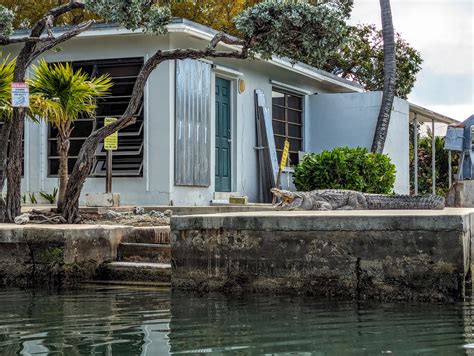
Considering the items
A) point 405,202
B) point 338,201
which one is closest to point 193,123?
point 338,201

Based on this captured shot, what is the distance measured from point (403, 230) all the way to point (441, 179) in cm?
2234

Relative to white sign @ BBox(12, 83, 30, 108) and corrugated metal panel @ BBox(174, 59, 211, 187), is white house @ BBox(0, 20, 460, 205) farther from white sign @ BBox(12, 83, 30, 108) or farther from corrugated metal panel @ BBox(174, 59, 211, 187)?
white sign @ BBox(12, 83, 30, 108)

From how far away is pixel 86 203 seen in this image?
43.2 ft

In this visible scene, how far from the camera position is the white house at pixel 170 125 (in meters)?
13.6

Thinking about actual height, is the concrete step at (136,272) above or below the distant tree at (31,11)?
below

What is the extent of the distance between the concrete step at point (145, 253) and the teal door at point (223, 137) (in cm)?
675

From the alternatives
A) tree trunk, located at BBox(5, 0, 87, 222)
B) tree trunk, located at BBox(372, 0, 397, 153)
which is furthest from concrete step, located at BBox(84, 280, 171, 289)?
tree trunk, located at BBox(372, 0, 397, 153)

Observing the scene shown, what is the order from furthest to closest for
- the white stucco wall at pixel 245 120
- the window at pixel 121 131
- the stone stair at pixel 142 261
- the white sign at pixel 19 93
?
the white stucco wall at pixel 245 120 < the window at pixel 121 131 < the white sign at pixel 19 93 < the stone stair at pixel 142 261

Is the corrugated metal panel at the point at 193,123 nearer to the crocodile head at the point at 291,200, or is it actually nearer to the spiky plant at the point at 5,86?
the crocodile head at the point at 291,200

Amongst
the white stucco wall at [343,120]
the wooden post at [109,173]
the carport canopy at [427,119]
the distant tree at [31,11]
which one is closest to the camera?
the wooden post at [109,173]

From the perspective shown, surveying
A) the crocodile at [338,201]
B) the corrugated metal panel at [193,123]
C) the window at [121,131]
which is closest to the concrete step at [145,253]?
the crocodile at [338,201]

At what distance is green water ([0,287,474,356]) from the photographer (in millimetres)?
5090

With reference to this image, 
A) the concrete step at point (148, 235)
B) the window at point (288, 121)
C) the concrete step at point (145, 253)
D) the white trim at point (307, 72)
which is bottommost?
the concrete step at point (145, 253)

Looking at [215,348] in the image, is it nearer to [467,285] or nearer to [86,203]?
[467,285]
